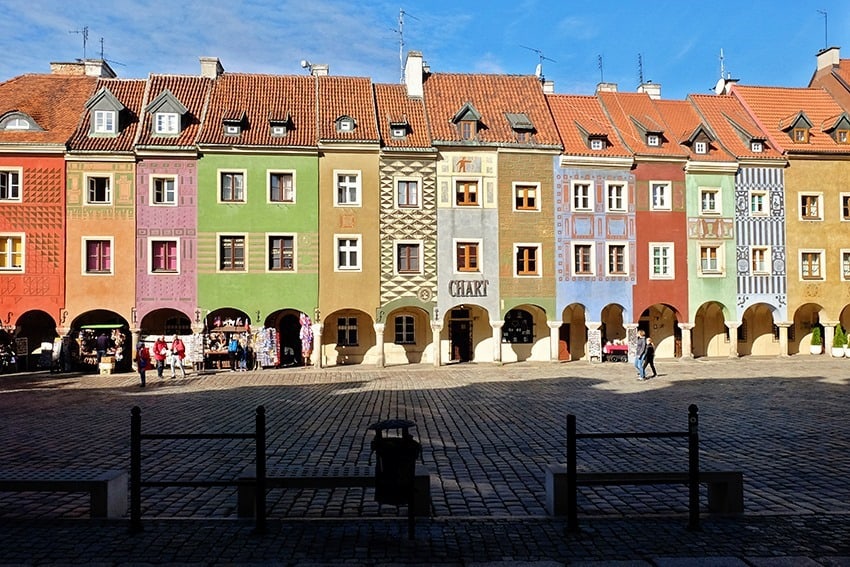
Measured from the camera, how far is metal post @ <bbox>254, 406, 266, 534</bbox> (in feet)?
20.4

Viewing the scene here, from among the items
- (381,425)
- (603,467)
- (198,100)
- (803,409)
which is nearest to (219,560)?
(381,425)

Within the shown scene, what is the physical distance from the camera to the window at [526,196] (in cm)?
3062

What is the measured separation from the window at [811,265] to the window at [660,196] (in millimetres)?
7222

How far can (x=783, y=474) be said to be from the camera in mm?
8922

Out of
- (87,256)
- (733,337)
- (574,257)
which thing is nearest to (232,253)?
(87,256)

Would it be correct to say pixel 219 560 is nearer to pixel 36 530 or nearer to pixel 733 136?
pixel 36 530

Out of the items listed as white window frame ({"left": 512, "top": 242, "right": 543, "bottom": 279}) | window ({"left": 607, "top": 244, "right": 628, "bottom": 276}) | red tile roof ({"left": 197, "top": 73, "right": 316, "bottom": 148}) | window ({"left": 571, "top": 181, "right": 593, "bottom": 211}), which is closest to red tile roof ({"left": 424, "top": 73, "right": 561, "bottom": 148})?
window ({"left": 571, "top": 181, "right": 593, "bottom": 211})

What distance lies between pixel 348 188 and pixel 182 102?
8814mm

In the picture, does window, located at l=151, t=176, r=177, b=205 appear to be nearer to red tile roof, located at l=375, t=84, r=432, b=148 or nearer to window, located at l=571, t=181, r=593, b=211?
red tile roof, located at l=375, t=84, r=432, b=148

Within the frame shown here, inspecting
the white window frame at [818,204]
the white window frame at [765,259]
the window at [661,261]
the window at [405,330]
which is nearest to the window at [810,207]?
the white window frame at [818,204]

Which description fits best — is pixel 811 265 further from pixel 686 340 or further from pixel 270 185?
pixel 270 185

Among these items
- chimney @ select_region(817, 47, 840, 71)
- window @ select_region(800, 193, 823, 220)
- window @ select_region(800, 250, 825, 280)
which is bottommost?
window @ select_region(800, 250, 825, 280)

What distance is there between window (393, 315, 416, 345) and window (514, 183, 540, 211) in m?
7.29

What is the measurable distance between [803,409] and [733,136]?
22.2m
